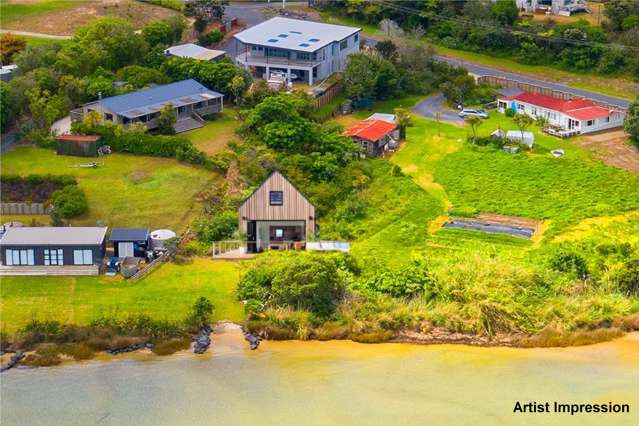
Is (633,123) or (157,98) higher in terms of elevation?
(157,98)

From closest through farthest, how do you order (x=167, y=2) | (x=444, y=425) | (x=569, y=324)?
(x=444, y=425) → (x=569, y=324) → (x=167, y=2)

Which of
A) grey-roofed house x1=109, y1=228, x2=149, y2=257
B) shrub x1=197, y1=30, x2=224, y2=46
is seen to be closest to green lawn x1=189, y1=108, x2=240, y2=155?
grey-roofed house x1=109, y1=228, x2=149, y2=257

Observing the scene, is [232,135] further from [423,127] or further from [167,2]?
[167,2]

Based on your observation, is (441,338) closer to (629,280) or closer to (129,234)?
(629,280)

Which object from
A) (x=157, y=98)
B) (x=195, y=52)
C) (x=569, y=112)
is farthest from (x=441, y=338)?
(x=195, y=52)

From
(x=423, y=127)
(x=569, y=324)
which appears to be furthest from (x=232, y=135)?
(x=569, y=324)
